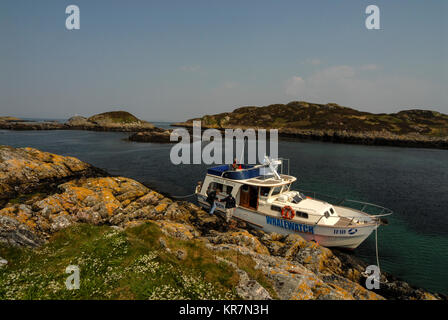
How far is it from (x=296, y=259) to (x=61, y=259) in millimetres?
11783

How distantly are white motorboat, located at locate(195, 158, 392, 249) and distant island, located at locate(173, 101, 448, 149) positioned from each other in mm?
90765

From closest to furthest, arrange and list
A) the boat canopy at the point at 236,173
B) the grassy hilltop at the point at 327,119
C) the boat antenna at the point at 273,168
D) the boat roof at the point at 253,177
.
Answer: the boat roof at the point at 253,177 < the boat antenna at the point at 273,168 < the boat canopy at the point at 236,173 < the grassy hilltop at the point at 327,119

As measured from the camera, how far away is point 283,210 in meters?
17.1

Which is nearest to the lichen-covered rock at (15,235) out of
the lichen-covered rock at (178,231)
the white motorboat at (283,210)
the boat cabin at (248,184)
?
the lichen-covered rock at (178,231)

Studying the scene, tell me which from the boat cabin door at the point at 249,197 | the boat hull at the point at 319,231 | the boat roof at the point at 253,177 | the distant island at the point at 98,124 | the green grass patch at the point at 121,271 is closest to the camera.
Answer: the green grass patch at the point at 121,271

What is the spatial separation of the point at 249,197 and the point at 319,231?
6.25 m

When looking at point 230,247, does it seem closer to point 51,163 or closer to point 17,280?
point 17,280

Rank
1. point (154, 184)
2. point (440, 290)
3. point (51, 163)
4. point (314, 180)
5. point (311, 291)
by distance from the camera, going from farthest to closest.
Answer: point (314, 180)
point (154, 184)
point (51, 163)
point (440, 290)
point (311, 291)

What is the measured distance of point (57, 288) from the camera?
6051 millimetres

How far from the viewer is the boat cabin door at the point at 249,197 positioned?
19.1 metres

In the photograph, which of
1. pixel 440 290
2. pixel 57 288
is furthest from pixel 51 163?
pixel 440 290

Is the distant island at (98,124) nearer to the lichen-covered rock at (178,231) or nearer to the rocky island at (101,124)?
the rocky island at (101,124)

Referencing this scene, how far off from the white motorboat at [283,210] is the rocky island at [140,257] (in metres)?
1.30

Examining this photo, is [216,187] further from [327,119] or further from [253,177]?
[327,119]
